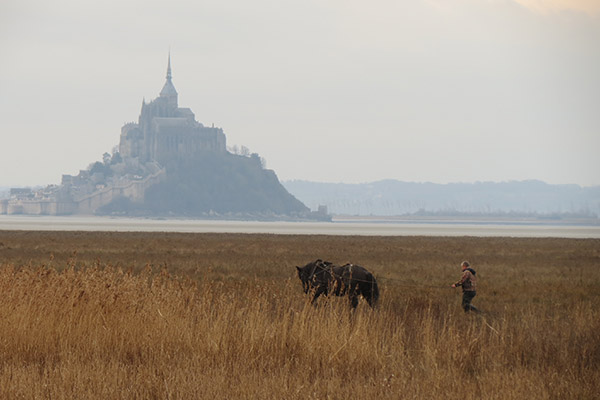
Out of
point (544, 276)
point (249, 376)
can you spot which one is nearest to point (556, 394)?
point (249, 376)

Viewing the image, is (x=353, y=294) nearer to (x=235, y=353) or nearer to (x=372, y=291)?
(x=372, y=291)

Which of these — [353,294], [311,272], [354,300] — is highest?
[311,272]

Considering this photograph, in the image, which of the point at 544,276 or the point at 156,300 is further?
the point at 544,276

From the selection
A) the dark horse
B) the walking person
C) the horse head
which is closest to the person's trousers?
the walking person

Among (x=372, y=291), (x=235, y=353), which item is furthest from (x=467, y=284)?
(x=235, y=353)

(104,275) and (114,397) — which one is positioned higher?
(104,275)

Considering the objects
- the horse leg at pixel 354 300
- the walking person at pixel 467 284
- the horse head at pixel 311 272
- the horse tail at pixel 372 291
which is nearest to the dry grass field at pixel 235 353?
the horse leg at pixel 354 300

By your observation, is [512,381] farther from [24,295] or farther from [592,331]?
[24,295]

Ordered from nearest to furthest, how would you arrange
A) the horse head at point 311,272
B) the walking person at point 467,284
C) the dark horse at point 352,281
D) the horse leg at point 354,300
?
the horse leg at point 354,300
the dark horse at point 352,281
the horse head at point 311,272
the walking person at point 467,284

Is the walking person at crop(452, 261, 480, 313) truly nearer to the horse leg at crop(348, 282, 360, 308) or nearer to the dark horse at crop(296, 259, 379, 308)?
the dark horse at crop(296, 259, 379, 308)

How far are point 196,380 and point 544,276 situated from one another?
1021 inches

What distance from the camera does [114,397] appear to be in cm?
877

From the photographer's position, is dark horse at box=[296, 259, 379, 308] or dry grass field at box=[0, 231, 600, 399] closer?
dry grass field at box=[0, 231, 600, 399]

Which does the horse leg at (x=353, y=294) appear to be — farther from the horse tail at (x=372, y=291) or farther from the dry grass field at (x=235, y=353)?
the dry grass field at (x=235, y=353)
